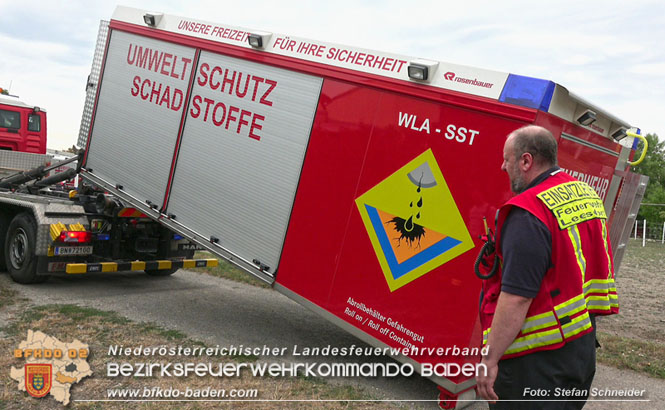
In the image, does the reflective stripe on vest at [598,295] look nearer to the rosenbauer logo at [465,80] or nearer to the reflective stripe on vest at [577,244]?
the reflective stripe on vest at [577,244]

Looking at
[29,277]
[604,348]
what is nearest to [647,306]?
[604,348]

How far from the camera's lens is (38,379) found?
4.38 meters

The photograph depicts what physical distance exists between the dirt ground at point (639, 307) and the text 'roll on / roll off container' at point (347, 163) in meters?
2.26

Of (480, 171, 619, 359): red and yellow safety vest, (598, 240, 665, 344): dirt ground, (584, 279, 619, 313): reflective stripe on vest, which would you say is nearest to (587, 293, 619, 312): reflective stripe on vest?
(584, 279, 619, 313): reflective stripe on vest

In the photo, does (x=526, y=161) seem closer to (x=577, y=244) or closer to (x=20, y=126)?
(x=577, y=244)

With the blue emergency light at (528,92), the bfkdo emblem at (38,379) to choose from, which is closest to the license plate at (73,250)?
the bfkdo emblem at (38,379)

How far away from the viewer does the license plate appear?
726 centimetres

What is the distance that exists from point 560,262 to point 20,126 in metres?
11.6

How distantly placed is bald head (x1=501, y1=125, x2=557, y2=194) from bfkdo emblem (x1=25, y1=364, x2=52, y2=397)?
3.75 meters

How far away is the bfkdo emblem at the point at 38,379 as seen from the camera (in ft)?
13.8

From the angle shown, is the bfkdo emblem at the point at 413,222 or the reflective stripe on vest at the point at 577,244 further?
the bfkdo emblem at the point at 413,222

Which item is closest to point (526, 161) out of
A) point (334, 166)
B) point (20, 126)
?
point (334, 166)

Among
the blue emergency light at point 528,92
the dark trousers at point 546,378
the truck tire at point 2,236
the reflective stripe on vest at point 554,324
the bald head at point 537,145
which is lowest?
the truck tire at point 2,236

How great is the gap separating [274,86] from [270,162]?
79 centimetres
